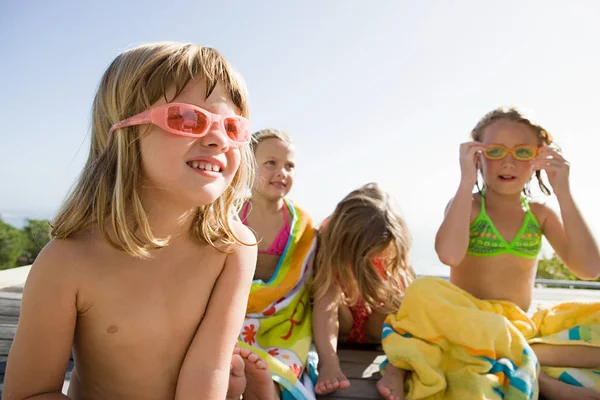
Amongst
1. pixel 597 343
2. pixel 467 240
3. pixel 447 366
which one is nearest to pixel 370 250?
pixel 467 240

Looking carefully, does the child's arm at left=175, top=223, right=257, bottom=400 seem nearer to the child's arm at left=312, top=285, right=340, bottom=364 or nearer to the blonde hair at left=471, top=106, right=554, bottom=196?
the child's arm at left=312, top=285, right=340, bottom=364

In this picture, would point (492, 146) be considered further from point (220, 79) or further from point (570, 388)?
point (220, 79)

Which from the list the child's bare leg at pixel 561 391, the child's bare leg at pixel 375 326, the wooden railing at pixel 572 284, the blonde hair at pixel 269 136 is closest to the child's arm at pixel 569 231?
the child's bare leg at pixel 561 391

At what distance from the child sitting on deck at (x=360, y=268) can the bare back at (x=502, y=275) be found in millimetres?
370

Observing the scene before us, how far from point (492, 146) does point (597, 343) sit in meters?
1.01

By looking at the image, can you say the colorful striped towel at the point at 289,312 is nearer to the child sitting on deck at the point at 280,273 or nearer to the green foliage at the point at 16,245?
the child sitting on deck at the point at 280,273

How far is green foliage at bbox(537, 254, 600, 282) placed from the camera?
7704 millimetres

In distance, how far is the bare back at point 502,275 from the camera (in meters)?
2.42

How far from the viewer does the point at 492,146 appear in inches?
95.9

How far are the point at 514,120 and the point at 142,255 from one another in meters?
1.98

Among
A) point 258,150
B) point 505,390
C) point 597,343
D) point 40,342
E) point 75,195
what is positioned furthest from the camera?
point 258,150

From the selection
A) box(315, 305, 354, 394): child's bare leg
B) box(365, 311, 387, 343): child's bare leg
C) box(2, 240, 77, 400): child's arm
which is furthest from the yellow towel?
box(2, 240, 77, 400): child's arm

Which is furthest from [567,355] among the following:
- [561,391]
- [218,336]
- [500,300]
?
[218,336]

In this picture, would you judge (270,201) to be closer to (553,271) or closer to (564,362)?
(564,362)
